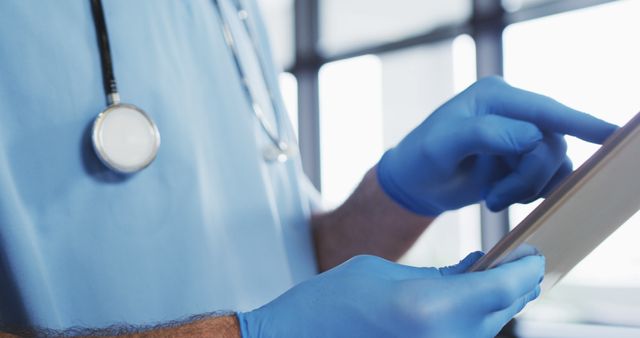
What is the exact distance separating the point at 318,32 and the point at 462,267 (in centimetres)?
280

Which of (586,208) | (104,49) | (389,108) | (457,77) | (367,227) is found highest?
(104,49)

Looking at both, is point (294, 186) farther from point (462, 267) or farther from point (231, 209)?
point (462, 267)

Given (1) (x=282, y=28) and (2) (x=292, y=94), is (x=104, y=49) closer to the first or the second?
(2) (x=292, y=94)

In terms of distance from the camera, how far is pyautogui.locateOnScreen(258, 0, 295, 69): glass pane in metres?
3.33

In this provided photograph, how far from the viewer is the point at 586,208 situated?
540 millimetres

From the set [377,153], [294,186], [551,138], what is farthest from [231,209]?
[377,153]

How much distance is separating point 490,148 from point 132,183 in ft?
1.30

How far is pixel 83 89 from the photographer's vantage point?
2.09 feet

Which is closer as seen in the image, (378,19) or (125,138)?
(125,138)

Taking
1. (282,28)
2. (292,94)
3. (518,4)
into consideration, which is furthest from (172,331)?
(282,28)

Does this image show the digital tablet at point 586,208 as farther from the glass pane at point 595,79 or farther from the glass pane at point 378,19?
the glass pane at point 378,19

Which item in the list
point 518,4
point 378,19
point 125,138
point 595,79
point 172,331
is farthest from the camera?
point 378,19

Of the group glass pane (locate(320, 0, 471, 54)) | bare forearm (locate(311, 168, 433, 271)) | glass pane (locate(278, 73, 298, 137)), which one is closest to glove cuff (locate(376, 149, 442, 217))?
bare forearm (locate(311, 168, 433, 271))

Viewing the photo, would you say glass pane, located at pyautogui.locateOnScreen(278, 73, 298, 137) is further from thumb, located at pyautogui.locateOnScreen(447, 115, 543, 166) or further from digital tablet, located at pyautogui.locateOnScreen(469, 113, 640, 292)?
digital tablet, located at pyautogui.locateOnScreen(469, 113, 640, 292)
